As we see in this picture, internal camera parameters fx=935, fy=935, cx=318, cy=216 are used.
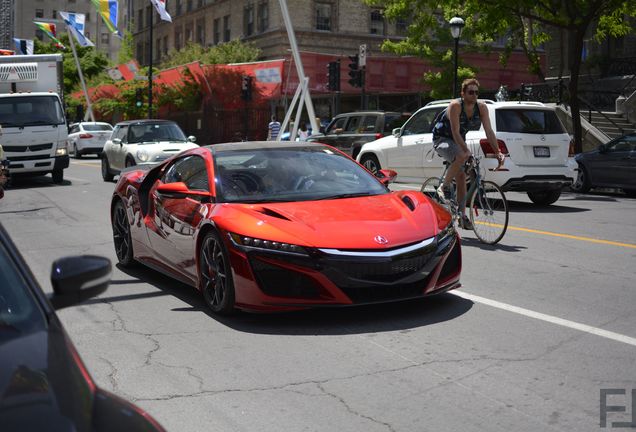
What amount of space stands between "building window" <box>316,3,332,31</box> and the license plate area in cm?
4236

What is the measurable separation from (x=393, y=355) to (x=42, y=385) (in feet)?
12.5

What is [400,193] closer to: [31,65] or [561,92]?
[31,65]

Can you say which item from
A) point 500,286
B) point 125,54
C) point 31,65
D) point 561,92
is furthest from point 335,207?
point 125,54

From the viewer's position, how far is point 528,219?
1405 cm

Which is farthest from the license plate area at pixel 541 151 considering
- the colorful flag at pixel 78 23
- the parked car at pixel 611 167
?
the colorful flag at pixel 78 23

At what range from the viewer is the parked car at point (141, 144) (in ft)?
75.7

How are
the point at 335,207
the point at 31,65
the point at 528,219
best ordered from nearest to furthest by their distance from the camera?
1. the point at 335,207
2. the point at 528,219
3. the point at 31,65

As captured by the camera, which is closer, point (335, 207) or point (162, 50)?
point (335, 207)

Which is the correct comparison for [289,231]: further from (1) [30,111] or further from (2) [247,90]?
(2) [247,90]

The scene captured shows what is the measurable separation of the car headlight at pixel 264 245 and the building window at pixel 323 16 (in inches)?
2020

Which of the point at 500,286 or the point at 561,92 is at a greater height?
the point at 561,92

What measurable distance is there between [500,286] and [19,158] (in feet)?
59.3

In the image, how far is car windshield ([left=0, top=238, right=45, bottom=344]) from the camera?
8.71 feet

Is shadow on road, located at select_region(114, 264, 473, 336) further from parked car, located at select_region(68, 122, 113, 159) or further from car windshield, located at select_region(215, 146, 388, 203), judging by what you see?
parked car, located at select_region(68, 122, 113, 159)
